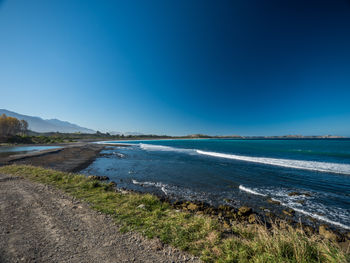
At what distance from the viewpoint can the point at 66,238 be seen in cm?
434

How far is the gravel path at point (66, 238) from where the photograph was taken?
366cm

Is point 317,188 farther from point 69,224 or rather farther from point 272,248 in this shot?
point 69,224

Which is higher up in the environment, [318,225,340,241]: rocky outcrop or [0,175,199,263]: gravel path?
[0,175,199,263]: gravel path

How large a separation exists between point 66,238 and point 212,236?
4743 millimetres

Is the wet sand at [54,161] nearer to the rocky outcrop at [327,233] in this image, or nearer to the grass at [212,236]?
the grass at [212,236]

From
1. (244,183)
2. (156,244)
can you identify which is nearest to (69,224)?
(156,244)

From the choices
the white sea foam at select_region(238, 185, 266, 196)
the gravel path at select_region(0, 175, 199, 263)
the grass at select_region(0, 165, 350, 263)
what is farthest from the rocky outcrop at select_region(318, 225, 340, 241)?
the gravel path at select_region(0, 175, 199, 263)

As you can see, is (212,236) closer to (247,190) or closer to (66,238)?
(66,238)

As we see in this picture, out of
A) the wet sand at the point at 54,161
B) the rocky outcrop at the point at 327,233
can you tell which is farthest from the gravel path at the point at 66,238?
the wet sand at the point at 54,161

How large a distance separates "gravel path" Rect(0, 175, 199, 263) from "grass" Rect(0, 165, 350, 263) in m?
0.45

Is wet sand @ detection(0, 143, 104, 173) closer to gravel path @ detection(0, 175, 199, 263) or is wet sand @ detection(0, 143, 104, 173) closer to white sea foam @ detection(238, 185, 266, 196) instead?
gravel path @ detection(0, 175, 199, 263)

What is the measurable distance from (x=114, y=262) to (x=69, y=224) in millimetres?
2855

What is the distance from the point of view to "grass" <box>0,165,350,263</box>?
10.9 feet

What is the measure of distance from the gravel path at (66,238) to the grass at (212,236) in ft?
1.48
